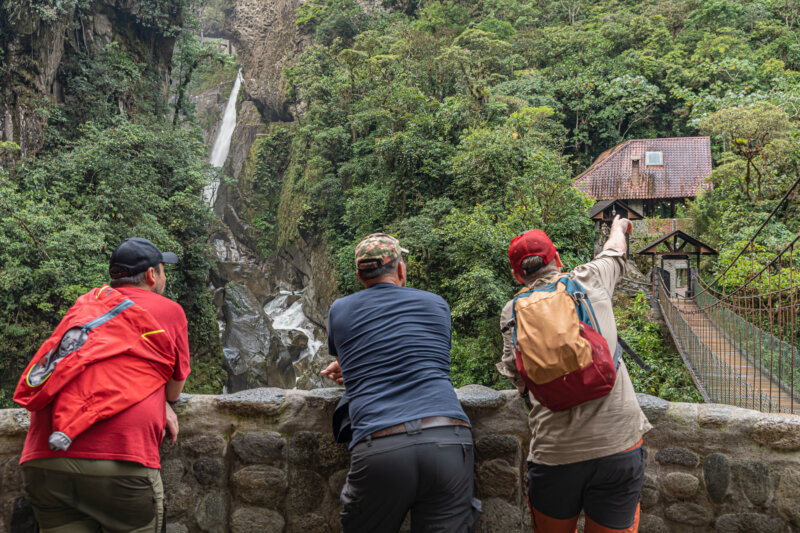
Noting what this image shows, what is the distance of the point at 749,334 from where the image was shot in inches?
272

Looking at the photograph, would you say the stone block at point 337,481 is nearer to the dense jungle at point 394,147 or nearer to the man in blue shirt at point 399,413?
the man in blue shirt at point 399,413

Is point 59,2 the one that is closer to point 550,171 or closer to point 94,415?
point 550,171

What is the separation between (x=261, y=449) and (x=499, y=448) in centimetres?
112

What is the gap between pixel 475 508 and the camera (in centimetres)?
170

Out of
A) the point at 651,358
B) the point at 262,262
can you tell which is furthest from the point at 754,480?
the point at 262,262

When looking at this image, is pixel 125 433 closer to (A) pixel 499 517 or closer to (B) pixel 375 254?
(B) pixel 375 254

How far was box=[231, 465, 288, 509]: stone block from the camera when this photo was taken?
95.2 inches

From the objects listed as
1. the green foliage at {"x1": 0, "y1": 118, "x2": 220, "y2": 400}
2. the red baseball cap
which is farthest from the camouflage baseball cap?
the green foliage at {"x1": 0, "y1": 118, "x2": 220, "y2": 400}

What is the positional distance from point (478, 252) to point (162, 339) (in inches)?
374

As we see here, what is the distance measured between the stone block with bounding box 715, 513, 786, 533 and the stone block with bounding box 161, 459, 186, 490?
245cm

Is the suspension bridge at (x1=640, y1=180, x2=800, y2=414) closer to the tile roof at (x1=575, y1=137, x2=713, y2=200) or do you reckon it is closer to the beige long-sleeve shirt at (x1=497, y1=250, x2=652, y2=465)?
the beige long-sleeve shirt at (x1=497, y1=250, x2=652, y2=465)

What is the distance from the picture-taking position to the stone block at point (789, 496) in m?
2.13

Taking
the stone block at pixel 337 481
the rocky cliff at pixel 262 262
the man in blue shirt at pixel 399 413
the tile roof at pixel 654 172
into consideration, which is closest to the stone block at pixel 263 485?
the stone block at pixel 337 481

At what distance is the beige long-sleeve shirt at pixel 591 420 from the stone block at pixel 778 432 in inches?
32.1
